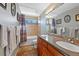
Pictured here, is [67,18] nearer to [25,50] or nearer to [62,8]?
[62,8]

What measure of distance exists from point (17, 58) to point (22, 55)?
0.30 feet

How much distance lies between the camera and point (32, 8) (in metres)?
1.36

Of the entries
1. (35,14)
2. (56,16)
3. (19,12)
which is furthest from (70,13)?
(19,12)

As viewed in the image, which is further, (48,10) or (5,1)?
(48,10)

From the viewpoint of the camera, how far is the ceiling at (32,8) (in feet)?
4.24

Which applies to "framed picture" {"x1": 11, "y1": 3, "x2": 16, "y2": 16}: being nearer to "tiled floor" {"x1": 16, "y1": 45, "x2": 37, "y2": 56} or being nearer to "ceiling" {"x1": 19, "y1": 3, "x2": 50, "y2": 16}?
"ceiling" {"x1": 19, "y1": 3, "x2": 50, "y2": 16}

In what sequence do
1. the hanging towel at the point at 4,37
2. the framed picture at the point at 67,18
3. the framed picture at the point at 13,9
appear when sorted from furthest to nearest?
the framed picture at the point at 67,18
the framed picture at the point at 13,9
the hanging towel at the point at 4,37

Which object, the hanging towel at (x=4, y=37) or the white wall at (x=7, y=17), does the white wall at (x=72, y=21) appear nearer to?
the white wall at (x=7, y=17)

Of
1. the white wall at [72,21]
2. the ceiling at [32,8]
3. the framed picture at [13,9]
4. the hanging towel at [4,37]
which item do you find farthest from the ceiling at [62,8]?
the hanging towel at [4,37]

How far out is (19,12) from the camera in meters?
1.35

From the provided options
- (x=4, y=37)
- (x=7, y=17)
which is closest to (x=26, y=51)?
(x=4, y=37)

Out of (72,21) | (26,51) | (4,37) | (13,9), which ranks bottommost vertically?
(26,51)

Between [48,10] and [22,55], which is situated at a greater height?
[48,10]

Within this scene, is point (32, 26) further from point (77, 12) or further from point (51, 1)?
point (77, 12)
